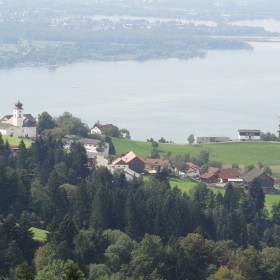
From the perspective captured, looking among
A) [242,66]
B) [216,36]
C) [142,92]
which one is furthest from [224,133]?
[216,36]

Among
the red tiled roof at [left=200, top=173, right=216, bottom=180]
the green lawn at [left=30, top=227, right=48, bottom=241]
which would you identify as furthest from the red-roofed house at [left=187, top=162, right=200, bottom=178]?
the green lawn at [left=30, top=227, right=48, bottom=241]

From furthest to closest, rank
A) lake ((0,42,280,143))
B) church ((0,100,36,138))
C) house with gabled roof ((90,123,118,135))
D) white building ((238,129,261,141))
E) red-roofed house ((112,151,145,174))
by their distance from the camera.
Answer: lake ((0,42,280,143)) → white building ((238,129,261,141)) → house with gabled roof ((90,123,118,135)) → church ((0,100,36,138)) → red-roofed house ((112,151,145,174))

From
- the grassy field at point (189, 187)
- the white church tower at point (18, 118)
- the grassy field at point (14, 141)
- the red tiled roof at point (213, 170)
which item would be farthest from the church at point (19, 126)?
the grassy field at point (189, 187)

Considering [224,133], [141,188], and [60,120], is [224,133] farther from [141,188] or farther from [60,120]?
[141,188]

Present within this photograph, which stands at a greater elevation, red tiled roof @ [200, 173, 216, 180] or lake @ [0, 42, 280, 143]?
lake @ [0, 42, 280, 143]

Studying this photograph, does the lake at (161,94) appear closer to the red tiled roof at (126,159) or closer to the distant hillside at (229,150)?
the distant hillside at (229,150)

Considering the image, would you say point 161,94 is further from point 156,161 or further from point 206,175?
point 206,175

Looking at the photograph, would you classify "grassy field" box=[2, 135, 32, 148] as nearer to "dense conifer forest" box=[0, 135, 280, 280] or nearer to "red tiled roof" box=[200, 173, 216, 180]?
"dense conifer forest" box=[0, 135, 280, 280]
